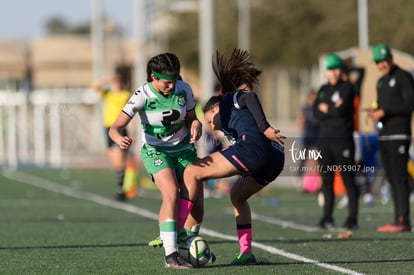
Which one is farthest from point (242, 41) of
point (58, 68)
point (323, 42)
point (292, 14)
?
point (58, 68)

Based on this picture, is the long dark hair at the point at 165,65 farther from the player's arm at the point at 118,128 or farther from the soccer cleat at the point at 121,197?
the soccer cleat at the point at 121,197

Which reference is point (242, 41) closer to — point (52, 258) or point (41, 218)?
point (41, 218)

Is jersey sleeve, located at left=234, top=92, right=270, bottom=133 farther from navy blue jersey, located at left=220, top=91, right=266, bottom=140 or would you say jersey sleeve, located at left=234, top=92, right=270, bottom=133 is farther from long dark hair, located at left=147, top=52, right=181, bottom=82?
long dark hair, located at left=147, top=52, right=181, bottom=82

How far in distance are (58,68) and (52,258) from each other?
8413cm

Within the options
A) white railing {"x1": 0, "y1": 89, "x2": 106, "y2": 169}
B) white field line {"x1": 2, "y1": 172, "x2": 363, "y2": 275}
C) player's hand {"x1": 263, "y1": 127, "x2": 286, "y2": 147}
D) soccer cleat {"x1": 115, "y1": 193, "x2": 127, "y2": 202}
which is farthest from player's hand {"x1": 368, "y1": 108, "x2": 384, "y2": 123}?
white railing {"x1": 0, "y1": 89, "x2": 106, "y2": 169}

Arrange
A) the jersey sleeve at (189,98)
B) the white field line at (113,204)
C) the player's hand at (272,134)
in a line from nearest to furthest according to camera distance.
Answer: the player's hand at (272,134) → the jersey sleeve at (189,98) → the white field line at (113,204)

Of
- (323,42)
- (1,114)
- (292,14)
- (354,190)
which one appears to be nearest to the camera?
(354,190)

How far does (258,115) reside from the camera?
10844 mm

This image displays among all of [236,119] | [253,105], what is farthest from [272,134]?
[236,119]

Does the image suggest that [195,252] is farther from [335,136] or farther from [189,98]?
[335,136]

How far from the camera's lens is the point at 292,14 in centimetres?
6259

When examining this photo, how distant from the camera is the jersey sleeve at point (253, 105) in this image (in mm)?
10820

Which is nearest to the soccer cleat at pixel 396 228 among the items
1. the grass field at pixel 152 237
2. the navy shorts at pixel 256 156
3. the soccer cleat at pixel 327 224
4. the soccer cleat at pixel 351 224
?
the grass field at pixel 152 237

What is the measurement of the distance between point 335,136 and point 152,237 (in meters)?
2.97
